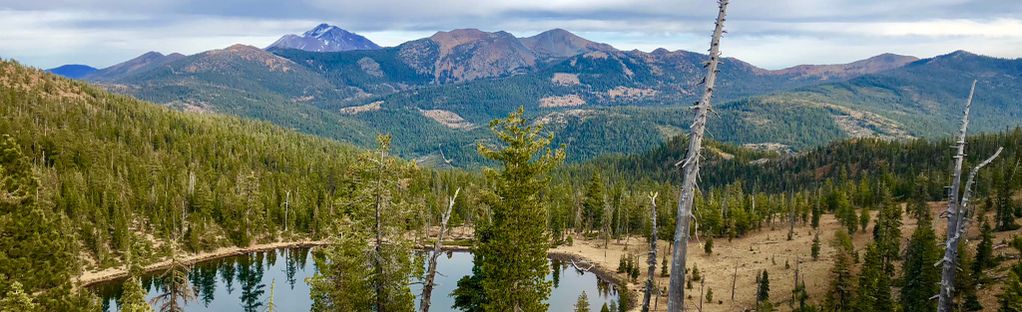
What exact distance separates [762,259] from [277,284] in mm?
77818

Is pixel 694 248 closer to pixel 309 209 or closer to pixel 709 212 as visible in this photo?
pixel 709 212

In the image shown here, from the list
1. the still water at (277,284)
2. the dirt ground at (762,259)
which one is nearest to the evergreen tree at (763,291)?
Result: the dirt ground at (762,259)

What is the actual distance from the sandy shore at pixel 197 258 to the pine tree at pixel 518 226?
6675cm

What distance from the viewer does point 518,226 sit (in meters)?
30.2

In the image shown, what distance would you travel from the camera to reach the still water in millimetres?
83562

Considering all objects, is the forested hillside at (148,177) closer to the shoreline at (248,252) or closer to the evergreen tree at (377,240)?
the shoreline at (248,252)

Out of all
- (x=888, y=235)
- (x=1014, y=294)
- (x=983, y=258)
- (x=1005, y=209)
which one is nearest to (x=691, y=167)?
(x=1014, y=294)

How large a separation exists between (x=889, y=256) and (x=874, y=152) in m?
142

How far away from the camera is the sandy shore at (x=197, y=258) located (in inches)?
3556

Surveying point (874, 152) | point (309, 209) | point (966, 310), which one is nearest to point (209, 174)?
point (309, 209)

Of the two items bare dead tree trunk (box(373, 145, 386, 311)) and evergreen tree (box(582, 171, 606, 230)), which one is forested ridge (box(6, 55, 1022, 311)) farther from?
evergreen tree (box(582, 171, 606, 230))

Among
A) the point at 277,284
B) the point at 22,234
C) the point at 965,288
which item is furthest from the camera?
the point at 277,284

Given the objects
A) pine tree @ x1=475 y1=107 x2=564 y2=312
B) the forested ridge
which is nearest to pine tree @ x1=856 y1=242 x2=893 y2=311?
the forested ridge

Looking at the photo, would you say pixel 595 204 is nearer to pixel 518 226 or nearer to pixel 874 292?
pixel 874 292
